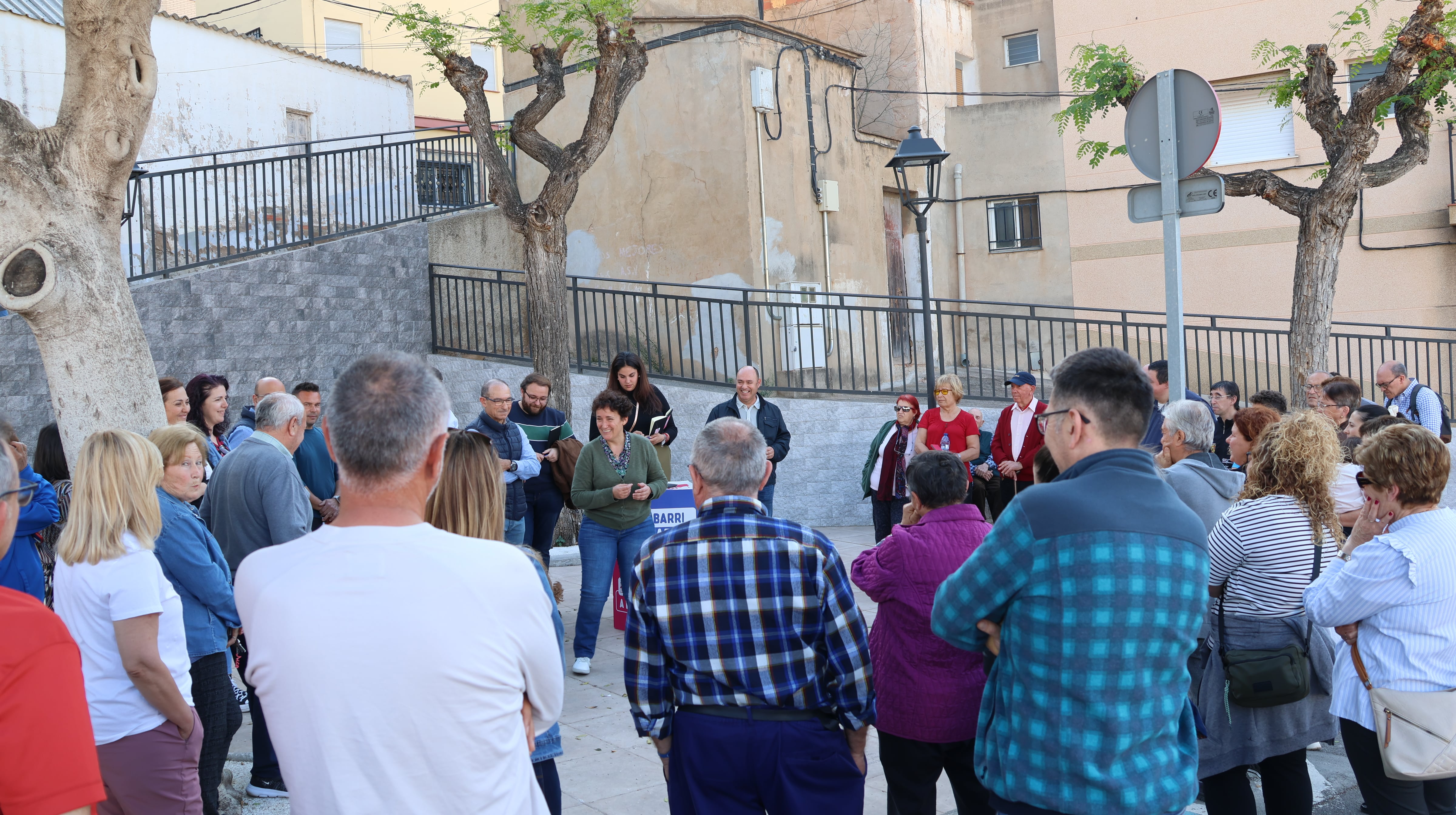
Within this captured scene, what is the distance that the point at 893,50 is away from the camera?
61.7 ft

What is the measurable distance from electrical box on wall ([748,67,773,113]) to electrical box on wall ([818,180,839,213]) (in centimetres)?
147

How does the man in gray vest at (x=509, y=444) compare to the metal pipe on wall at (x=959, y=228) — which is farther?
the metal pipe on wall at (x=959, y=228)

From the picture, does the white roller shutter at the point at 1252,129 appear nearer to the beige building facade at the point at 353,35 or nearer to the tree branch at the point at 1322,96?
the tree branch at the point at 1322,96

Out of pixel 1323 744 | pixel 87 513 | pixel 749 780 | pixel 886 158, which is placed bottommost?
pixel 1323 744

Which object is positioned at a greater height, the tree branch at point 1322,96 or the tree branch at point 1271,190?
the tree branch at point 1322,96

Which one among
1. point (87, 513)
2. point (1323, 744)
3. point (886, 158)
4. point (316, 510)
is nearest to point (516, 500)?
point (316, 510)

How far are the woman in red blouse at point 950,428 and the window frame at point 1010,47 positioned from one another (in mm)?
13134

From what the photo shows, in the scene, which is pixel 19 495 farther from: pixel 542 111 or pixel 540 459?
pixel 542 111

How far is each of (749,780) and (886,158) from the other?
1567 centimetres

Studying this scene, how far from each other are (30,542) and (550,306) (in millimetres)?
7669

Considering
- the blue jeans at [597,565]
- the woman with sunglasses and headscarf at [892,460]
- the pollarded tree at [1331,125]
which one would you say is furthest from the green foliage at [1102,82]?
the blue jeans at [597,565]

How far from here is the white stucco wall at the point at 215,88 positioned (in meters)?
14.9

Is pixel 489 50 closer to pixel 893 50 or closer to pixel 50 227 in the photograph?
pixel 893 50

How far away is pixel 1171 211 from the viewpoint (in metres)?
5.30
